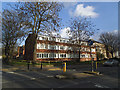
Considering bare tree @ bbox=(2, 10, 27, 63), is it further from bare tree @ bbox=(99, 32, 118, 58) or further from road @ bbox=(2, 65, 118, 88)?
bare tree @ bbox=(99, 32, 118, 58)

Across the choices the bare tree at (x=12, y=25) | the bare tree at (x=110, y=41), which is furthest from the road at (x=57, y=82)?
the bare tree at (x=110, y=41)

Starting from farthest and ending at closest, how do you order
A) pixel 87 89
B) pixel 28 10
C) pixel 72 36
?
pixel 72 36 < pixel 28 10 < pixel 87 89

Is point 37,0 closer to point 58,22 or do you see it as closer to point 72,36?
point 58,22

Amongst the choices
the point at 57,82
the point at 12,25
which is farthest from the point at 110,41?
the point at 57,82

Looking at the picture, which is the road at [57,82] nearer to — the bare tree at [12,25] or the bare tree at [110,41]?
the bare tree at [12,25]

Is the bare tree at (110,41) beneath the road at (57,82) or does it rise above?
above

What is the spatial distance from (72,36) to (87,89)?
21467 mm

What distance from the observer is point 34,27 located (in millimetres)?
20703

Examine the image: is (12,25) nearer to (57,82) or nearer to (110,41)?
(57,82)

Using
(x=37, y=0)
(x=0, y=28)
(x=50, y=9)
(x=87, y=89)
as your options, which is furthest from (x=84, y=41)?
(x=87, y=89)

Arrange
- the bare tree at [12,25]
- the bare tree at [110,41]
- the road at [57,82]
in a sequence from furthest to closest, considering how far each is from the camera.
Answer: the bare tree at [110,41] < the bare tree at [12,25] < the road at [57,82]

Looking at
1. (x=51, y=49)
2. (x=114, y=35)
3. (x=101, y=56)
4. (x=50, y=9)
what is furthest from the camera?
(x=101, y=56)

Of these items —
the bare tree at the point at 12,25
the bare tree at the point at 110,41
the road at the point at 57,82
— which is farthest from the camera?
the bare tree at the point at 110,41

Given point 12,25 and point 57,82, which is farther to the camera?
point 12,25
